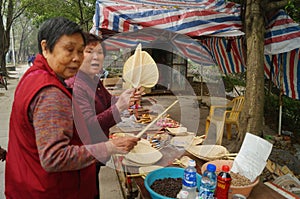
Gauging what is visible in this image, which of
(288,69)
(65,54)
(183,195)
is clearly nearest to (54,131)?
(65,54)

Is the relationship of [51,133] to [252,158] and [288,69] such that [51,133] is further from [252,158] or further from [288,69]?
[288,69]

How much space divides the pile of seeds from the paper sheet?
41 centimetres

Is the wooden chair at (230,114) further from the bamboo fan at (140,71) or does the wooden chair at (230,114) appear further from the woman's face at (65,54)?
the woman's face at (65,54)

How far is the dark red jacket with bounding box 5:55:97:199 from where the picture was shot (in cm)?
96

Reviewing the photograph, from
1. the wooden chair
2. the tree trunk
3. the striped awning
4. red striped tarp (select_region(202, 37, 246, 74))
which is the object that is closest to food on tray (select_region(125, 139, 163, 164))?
the tree trunk

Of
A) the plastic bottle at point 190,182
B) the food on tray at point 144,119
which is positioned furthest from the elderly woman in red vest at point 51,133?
the food on tray at point 144,119

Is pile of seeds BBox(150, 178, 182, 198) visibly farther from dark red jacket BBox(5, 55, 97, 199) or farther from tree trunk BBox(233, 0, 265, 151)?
tree trunk BBox(233, 0, 265, 151)

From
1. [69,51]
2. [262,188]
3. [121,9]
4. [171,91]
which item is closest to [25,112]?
[69,51]

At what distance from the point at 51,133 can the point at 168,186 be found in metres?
0.82

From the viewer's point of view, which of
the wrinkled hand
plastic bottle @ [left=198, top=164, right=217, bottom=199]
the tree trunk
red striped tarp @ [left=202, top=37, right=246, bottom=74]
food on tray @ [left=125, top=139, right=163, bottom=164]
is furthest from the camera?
red striped tarp @ [left=202, top=37, right=246, bottom=74]

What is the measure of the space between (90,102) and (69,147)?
74 centimetres

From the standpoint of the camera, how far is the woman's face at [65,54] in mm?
1053

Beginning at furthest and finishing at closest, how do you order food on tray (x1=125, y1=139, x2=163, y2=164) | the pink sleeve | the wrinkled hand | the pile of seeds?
food on tray (x1=125, y1=139, x2=163, y2=164) → the pile of seeds → the wrinkled hand → the pink sleeve

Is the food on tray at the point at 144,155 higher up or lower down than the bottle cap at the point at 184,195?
lower down
